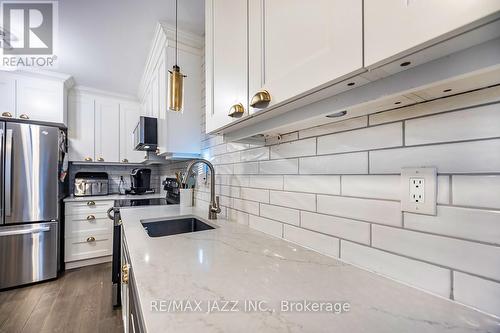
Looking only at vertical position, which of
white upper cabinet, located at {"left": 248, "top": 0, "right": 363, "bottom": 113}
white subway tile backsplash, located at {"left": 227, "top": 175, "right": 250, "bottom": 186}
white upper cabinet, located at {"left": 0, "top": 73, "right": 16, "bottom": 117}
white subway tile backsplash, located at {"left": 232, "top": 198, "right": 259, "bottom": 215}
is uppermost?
white upper cabinet, located at {"left": 0, "top": 73, "right": 16, "bottom": 117}

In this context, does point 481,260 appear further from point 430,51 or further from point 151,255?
point 151,255

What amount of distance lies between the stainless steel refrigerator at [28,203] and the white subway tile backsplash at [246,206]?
221 centimetres

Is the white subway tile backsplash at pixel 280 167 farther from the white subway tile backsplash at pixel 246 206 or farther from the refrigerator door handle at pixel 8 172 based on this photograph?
the refrigerator door handle at pixel 8 172

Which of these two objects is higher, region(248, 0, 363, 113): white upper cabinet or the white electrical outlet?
region(248, 0, 363, 113): white upper cabinet

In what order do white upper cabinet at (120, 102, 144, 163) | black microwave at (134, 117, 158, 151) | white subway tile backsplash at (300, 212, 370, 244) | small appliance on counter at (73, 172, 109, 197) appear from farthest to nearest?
white upper cabinet at (120, 102, 144, 163), small appliance on counter at (73, 172, 109, 197), black microwave at (134, 117, 158, 151), white subway tile backsplash at (300, 212, 370, 244)

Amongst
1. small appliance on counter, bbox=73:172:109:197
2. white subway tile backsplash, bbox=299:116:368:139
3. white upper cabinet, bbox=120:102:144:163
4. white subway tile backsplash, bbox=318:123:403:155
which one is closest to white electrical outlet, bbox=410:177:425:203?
white subway tile backsplash, bbox=318:123:403:155

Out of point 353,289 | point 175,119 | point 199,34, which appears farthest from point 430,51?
→ point 199,34

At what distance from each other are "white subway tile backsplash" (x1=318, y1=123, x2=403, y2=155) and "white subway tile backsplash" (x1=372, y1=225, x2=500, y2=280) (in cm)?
23

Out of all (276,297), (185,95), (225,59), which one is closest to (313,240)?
(276,297)

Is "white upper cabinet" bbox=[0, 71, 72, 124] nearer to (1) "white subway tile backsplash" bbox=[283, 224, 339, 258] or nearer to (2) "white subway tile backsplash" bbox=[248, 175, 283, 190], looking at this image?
(2) "white subway tile backsplash" bbox=[248, 175, 283, 190]

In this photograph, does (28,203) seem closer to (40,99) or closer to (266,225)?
(40,99)

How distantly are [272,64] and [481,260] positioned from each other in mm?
647

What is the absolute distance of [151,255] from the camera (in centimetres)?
Answer: 77

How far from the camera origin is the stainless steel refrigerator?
2.07m
